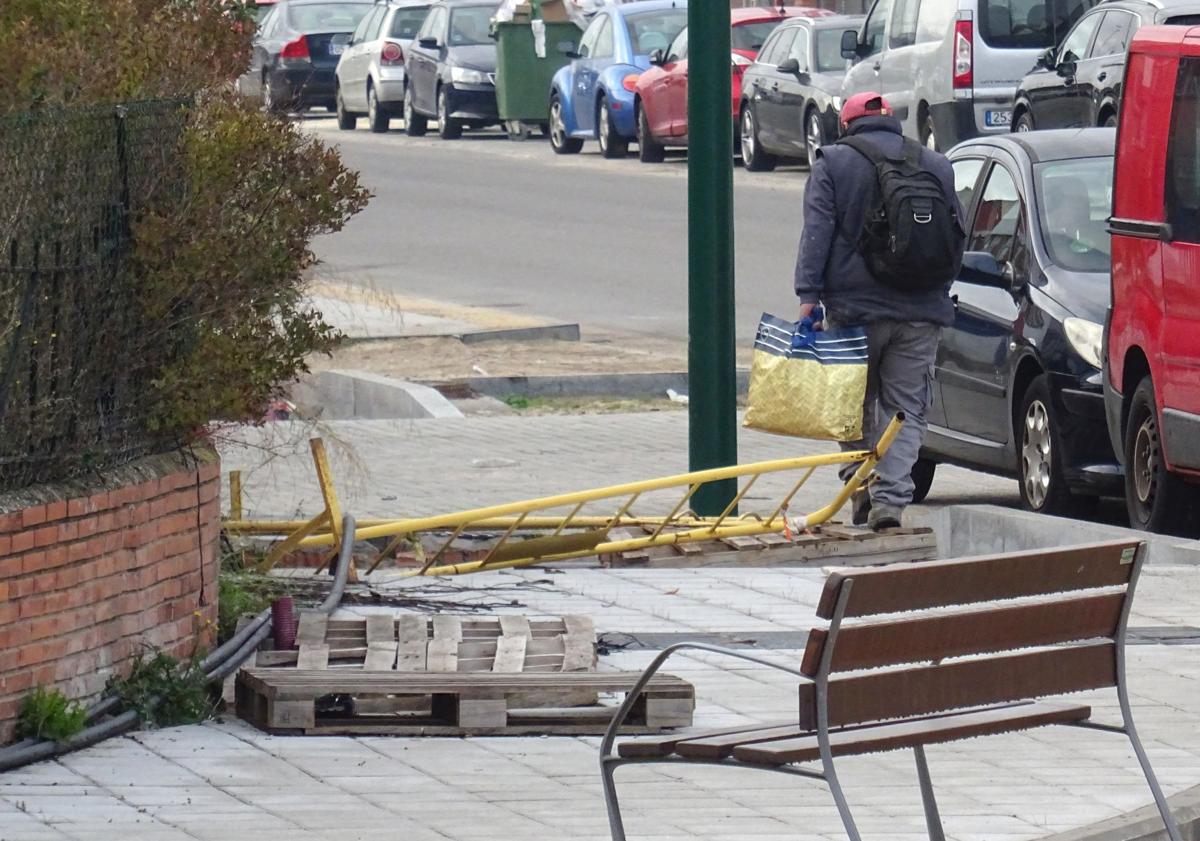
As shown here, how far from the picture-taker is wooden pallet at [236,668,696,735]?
6559mm

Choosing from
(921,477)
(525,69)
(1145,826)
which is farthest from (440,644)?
(525,69)

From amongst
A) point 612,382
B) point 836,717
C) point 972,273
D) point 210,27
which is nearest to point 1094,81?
point 612,382

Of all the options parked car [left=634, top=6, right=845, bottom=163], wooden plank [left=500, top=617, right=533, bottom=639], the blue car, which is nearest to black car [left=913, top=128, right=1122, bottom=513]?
wooden plank [left=500, top=617, right=533, bottom=639]

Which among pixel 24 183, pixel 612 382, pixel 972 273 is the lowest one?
pixel 612 382

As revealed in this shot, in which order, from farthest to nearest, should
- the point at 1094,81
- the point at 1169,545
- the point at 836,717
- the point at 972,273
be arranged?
the point at 1094,81 → the point at 972,273 → the point at 1169,545 → the point at 836,717

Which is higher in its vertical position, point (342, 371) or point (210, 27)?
point (210, 27)

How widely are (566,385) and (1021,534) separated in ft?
19.3

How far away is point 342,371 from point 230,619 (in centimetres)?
809

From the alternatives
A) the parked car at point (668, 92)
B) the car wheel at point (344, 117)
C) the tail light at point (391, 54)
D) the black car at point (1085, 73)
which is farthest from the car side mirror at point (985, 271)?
the car wheel at point (344, 117)

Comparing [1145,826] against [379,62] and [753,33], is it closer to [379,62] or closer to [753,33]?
[753,33]

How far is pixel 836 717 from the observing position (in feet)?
16.1

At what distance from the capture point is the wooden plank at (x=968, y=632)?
491 centimetres

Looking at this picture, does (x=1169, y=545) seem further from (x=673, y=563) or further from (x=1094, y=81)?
(x=1094, y=81)

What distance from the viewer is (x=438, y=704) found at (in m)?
6.70
